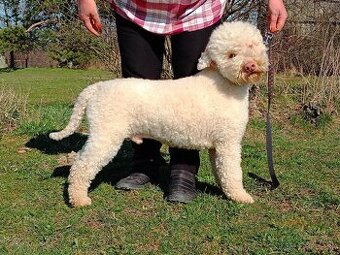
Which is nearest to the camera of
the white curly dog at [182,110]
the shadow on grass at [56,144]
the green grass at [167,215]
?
the green grass at [167,215]

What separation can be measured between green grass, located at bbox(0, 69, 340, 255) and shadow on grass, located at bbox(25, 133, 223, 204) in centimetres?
2

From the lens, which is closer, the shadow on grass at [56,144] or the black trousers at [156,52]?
the black trousers at [156,52]

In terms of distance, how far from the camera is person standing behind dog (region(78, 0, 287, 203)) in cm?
368

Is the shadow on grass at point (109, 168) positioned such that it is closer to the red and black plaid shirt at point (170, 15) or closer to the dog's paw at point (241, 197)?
the dog's paw at point (241, 197)

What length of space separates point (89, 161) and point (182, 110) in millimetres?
761

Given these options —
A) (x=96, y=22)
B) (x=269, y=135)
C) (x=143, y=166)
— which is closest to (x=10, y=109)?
(x=143, y=166)

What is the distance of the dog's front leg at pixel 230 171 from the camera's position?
361cm

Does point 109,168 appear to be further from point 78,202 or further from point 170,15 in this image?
point 170,15

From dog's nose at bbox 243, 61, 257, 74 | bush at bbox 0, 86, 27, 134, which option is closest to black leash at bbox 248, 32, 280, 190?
dog's nose at bbox 243, 61, 257, 74

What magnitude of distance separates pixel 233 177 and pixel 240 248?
747 mm

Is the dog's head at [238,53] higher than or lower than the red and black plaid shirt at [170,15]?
lower

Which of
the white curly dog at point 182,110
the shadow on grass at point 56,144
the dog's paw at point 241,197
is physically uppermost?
the white curly dog at point 182,110

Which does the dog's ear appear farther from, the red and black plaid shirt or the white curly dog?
the red and black plaid shirt

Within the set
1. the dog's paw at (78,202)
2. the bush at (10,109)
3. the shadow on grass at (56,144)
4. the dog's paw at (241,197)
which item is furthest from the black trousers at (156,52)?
the bush at (10,109)
